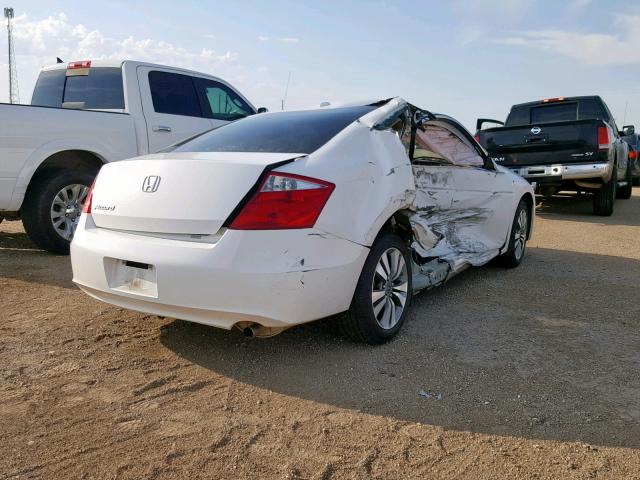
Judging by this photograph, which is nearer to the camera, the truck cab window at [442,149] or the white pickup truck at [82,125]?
the truck cab window at [442,149]

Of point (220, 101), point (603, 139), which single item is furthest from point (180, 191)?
point (603, 139)

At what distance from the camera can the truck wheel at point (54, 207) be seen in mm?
5777

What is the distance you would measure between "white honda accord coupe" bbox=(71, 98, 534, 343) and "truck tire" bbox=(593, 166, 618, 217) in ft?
23.9

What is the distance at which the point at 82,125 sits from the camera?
6004mm

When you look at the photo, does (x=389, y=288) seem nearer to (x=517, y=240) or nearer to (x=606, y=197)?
(x=517, y=240)

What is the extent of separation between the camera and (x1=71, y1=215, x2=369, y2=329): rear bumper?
2.86m

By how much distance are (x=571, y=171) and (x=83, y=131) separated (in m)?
7.48

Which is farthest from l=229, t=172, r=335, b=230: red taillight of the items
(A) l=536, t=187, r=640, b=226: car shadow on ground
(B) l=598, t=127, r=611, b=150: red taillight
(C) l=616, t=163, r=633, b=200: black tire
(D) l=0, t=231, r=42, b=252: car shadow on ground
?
(C) l=616, t=163, r=633, b=200: black tire

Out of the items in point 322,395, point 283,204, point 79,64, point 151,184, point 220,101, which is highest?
point 79,64

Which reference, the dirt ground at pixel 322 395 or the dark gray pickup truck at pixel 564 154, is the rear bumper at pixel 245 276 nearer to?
the dirt ground at pixel 322 395

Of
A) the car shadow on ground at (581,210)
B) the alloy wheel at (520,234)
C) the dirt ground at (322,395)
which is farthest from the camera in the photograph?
the car shadow on ground at (581,210)

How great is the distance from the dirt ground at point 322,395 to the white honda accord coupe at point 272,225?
0.35 metres

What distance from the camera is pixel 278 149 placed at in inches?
136

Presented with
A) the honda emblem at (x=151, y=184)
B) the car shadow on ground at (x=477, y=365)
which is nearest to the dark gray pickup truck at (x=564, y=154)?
the car shadow on ground at (x=477, y=365)
